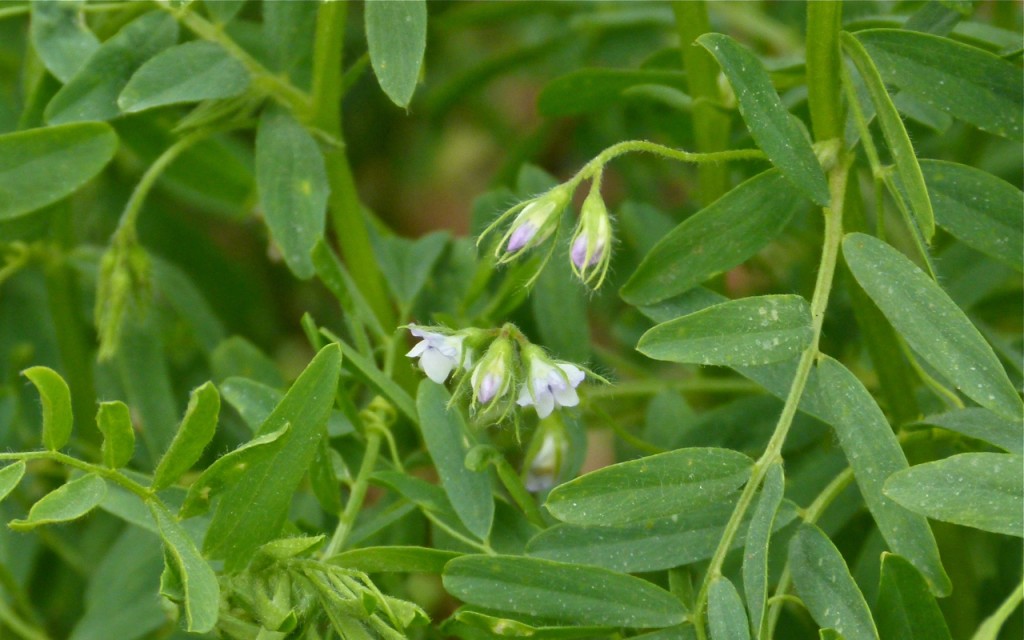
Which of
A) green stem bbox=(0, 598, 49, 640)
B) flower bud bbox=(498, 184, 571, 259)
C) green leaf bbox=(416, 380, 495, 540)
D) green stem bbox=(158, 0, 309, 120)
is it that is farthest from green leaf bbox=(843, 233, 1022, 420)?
green stem bbox=(0, 598, 49, 640)

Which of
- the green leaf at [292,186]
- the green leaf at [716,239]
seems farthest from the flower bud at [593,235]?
the green leaf at [292,186]

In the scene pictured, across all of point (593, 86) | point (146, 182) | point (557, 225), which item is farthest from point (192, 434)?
point (593, 86)

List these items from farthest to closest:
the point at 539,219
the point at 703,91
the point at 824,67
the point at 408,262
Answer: the point at 408,262
the point at 703,91
the point at 824,67
the point at 539,219

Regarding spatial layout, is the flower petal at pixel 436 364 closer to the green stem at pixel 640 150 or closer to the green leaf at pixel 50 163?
the green stem at pixel 640 150

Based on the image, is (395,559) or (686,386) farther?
(686,386)

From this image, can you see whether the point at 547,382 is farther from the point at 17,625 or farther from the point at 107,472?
the point at 17,625

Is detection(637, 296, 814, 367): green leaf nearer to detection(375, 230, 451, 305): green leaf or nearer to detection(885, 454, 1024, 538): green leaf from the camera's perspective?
detection(885, 454, 1024, 538): green leaf

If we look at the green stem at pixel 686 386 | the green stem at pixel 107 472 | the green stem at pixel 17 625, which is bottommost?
the green stem at pixel 17 625
